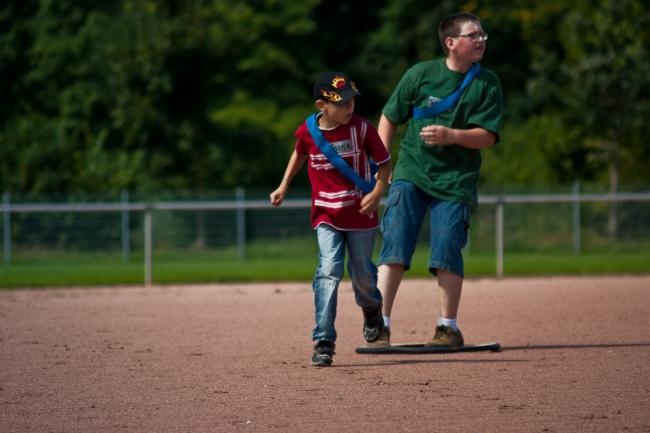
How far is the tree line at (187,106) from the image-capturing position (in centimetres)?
2866

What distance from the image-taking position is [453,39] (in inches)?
346

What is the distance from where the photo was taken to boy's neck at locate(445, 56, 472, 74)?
8805 mm

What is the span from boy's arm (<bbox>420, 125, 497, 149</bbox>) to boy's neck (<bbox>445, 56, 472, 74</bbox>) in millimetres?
448

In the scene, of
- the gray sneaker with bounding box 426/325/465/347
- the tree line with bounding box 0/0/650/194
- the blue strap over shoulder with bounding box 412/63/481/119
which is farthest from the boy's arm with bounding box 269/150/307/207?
the tree line with bounding box 0/0/650/194

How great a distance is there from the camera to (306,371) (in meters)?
8.05

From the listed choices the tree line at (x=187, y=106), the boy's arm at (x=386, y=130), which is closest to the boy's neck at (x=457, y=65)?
the boy's arm at (x=386, y=130)

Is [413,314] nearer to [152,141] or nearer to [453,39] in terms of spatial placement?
[453,39]

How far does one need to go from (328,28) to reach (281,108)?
5.33 metres

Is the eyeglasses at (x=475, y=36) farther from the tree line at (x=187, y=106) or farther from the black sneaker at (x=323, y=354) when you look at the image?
the tree line at (x=187, y=106)

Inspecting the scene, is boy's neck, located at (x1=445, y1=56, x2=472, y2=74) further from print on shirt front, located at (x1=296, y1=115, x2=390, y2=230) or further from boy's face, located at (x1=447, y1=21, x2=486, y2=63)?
print on shirt front, located at (x1=296, y1=115, x2=390, y2=230)

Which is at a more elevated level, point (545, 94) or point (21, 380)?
point (545, 94)

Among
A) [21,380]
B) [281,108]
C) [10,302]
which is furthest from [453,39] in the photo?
[281,108]

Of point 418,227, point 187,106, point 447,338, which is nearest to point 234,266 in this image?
point 187,106

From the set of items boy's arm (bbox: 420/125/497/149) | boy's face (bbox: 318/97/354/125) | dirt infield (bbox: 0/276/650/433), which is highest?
boy's face (bbox: 318/97/354/125)
